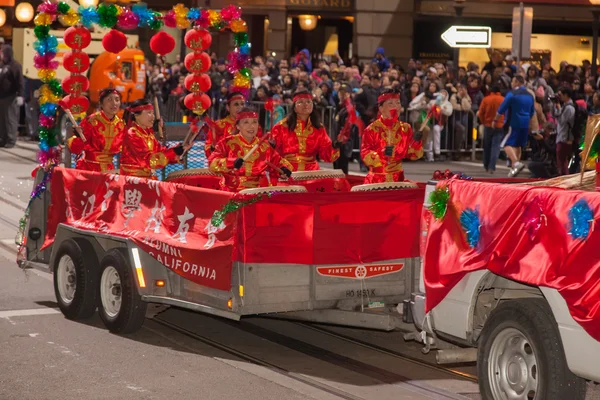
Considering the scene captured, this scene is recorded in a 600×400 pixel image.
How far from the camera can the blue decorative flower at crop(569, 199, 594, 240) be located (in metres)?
5.83

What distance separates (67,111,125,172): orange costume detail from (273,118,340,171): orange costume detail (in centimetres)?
167

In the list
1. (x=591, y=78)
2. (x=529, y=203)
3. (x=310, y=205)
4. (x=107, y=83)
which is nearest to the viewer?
(x=529, y=203)

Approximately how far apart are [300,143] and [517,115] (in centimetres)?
993

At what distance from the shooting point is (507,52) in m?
33.3

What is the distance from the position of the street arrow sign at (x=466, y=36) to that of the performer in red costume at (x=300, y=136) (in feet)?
38.6

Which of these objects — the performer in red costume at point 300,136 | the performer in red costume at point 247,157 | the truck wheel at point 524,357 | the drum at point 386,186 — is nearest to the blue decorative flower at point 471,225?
the truck wheel at point 524,357

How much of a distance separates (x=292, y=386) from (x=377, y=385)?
0.57 m

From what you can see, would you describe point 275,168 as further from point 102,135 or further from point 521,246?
point 521,246

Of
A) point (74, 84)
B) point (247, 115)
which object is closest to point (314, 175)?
point (247, 115)

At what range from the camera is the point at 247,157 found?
9445mm

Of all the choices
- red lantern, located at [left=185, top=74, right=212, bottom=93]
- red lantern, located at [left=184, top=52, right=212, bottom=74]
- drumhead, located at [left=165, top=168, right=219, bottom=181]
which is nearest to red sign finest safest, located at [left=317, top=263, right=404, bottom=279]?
drumhead, located at [left=165, top=168, right=219, bottom=181]

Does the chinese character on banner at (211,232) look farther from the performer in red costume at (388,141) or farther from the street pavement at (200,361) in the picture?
the performer in red costume at (388,141)

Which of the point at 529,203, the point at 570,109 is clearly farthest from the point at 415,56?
the point at 529,203

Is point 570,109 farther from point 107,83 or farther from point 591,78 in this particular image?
point 107,83
